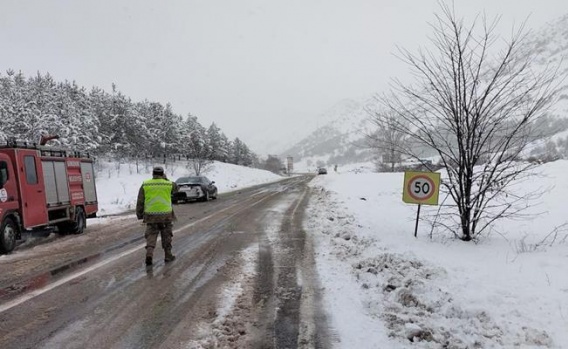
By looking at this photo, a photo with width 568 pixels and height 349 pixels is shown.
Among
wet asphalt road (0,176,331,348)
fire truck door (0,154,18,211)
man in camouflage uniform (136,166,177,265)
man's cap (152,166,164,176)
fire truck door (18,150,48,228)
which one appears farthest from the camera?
fire truck door (18,150,48,228)

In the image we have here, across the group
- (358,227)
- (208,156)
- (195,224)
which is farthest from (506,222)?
(208,156)

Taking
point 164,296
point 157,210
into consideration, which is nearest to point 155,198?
point 157,210

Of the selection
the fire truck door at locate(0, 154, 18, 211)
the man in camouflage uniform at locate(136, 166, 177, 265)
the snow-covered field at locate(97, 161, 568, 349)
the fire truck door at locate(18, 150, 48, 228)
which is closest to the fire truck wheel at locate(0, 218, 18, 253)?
the fire truck door at locate(0, 154, 18, 211)

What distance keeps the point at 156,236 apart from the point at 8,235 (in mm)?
4037

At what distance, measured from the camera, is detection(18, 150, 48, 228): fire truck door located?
36.5ft

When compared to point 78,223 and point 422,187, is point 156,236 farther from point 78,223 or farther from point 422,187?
point 78,223

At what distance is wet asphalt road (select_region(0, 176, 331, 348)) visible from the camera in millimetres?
4711

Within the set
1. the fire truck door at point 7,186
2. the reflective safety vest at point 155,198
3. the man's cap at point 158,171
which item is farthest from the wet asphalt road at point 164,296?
the man's cap at point 158,171

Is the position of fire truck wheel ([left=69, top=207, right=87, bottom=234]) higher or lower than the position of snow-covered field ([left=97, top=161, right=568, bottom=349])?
lower

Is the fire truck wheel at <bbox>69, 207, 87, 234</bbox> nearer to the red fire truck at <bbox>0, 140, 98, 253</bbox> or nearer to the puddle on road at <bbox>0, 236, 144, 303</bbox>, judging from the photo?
the red fire truck at <bbox>0, 140, 98, 253</bbox>

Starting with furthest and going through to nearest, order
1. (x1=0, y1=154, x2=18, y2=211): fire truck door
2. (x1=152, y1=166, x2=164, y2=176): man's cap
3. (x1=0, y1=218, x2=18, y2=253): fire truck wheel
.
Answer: (x1=0, y1=154, x2=18, y2=211): fire truck door → (x1=0, y1=218, x2=18, y2=253): fire truck wheel → (x1=152, y1=166, x2=164, y2=176): man's cap

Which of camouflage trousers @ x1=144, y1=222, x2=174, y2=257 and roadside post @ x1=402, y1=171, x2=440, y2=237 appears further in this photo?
roadside post @ x1=402, y1=171, x2=440, y2=237

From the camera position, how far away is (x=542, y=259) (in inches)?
260

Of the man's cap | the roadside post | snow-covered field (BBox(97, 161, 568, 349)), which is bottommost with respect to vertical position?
snow-covered field (BBox(97, 161, 568, 349))
